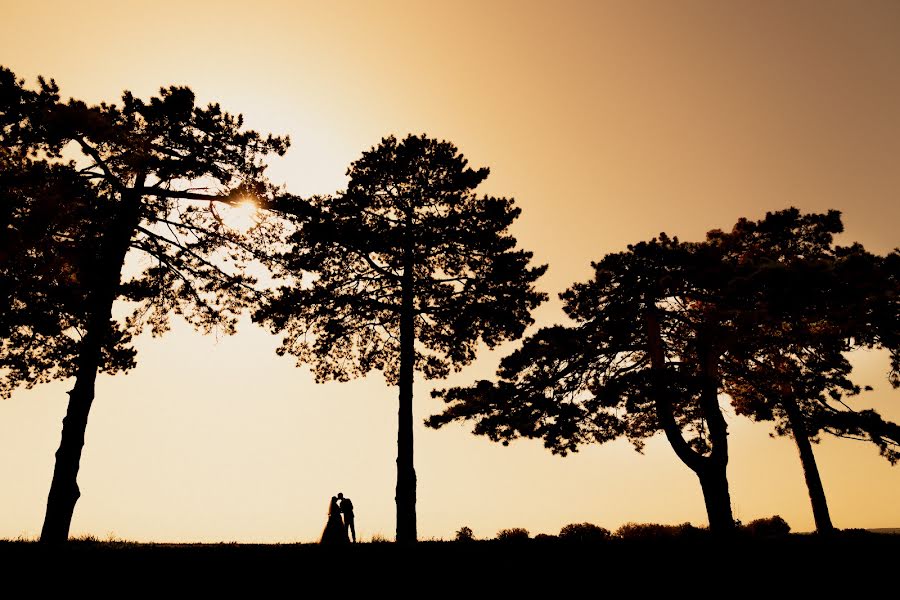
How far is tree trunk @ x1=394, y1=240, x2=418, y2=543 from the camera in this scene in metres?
15.9

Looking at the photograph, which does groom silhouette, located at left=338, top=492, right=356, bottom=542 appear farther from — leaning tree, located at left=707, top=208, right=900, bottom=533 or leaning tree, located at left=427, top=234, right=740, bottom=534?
leaning tree, located at left=707, top=208, right=900, bottom=533

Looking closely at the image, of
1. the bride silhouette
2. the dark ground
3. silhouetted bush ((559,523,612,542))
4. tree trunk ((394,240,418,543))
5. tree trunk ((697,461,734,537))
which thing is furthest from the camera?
silhouetted bush ((559,523,612,542))

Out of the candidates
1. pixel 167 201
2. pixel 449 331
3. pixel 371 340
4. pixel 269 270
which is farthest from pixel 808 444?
pixel 167 201

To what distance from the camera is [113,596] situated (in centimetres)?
642

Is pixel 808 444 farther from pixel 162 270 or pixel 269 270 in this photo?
pixel 162 270

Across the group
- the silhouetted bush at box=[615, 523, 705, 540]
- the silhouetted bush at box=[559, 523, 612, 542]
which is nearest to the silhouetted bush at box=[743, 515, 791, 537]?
the silhouetted bush at box=[615, 523, 705, 540]

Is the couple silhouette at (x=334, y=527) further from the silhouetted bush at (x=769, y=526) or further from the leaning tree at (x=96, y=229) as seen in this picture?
the silhouetted bush at (x=769, y=526)

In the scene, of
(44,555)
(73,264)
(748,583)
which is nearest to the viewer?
(748,583)

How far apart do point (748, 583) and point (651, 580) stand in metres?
1.28

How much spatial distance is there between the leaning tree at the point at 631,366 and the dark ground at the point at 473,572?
24.4 ft

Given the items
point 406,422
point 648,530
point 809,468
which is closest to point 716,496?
point 648,530

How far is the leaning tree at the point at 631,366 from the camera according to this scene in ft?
56.1

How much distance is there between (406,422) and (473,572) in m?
8.91

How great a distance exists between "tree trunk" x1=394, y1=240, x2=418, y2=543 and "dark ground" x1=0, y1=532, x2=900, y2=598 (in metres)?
6.12
